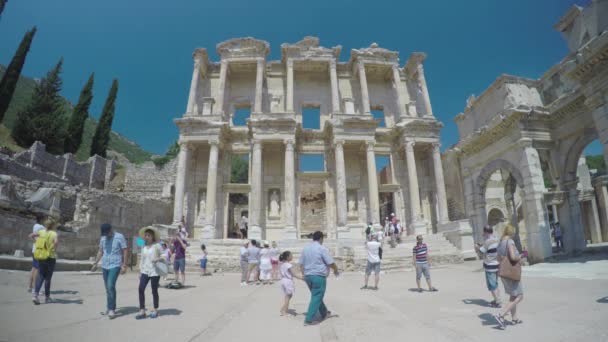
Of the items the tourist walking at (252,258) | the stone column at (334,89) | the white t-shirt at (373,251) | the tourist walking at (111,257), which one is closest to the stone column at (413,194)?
the stone column at (334,89)

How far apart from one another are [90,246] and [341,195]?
1416 cm

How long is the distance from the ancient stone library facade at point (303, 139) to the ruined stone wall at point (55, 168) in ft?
30.2

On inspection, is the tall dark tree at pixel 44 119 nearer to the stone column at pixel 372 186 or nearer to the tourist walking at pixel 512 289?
the stone column at pixel 372 186

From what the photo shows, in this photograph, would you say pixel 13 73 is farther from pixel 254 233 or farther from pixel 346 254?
pixel 346 254

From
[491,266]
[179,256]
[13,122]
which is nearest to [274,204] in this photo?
[179,256]

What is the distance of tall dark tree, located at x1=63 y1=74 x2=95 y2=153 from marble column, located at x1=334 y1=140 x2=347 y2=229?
28190 mm

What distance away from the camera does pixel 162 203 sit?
2356cm

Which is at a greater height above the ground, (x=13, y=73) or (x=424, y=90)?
(x=13, y=73)

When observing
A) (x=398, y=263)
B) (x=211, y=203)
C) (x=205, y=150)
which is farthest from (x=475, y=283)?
(x=205, y=150)

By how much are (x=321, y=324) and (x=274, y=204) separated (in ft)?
55.5

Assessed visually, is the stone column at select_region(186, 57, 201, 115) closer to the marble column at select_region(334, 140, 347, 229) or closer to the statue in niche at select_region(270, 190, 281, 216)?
the statue in niche at select_region(270, 190, 281, 216)

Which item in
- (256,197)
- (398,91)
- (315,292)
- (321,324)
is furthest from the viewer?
(398,91)

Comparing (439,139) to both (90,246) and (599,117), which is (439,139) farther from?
(90,246)

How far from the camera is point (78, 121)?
32.2 m
